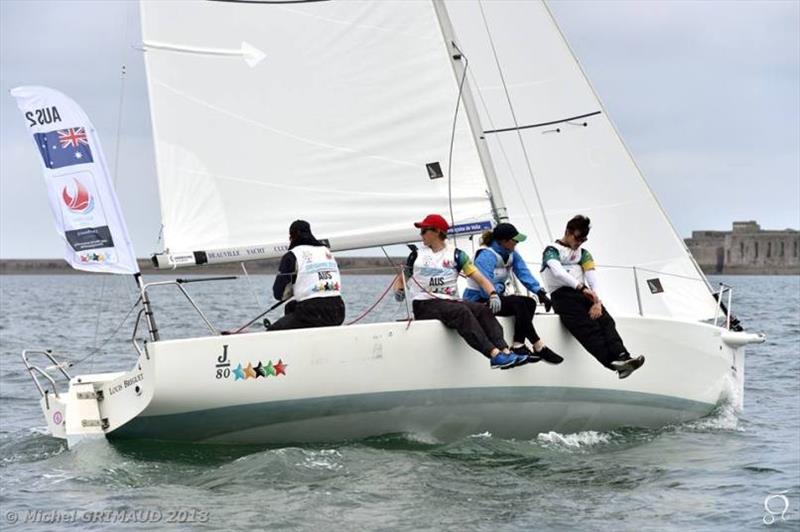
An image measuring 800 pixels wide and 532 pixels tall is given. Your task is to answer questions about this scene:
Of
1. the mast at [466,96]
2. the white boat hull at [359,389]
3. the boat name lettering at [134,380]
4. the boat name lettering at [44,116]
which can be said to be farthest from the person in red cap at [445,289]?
the boat name lettering at [44,116]

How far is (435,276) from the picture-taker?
1040 centimetres

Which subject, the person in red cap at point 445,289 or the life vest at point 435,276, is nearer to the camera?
the person in red cap at point 445,289

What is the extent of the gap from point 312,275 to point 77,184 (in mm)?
1913

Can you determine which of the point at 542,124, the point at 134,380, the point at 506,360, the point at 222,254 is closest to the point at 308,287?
the point at 222,254

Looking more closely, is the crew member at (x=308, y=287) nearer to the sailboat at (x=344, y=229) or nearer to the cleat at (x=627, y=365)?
the sailboat at (x=344, y=229)

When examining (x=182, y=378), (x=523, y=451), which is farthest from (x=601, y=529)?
(x=182, y=378)

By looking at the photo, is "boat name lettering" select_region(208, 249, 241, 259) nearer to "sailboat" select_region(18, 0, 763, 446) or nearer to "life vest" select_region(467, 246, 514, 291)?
"sailboat" select_region(18, 0, 763, 446)

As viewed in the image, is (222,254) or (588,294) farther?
(222,254)

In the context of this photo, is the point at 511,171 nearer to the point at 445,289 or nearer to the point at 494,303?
the point at 445,289

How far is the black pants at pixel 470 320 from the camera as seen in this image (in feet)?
32.5

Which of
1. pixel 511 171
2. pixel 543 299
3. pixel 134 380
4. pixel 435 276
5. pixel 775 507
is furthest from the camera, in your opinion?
pixel 511 171

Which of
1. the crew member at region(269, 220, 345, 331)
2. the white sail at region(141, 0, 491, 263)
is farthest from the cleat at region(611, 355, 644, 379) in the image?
the crew member at region(269, 220, 345, 331)

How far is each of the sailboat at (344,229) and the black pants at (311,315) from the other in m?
0.41

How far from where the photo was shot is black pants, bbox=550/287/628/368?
10484 millimetres
